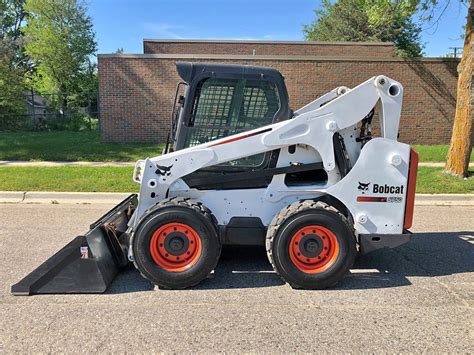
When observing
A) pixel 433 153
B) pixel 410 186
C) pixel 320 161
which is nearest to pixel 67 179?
pixel 320 161

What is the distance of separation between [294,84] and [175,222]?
13.2 meters

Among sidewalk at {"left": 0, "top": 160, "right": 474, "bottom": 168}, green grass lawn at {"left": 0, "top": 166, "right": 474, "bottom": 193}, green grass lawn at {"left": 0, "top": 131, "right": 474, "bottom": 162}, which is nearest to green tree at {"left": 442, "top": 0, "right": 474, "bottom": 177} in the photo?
green grass lawn at {"left": 0, "top": 166, "right": 474, "bottom": 193}

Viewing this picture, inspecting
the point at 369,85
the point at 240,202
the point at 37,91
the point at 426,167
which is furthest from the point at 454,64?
the point at 37,91

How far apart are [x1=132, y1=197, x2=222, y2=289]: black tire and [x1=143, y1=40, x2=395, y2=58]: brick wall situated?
19.5 meters

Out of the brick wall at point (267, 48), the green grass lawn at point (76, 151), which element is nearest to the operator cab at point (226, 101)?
the green grass lawn at point (76, 151)

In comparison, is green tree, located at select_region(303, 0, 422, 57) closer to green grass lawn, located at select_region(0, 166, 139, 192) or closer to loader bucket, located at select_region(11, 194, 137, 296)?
green grass lawn, located at select_region(0, 166, 139, 192)

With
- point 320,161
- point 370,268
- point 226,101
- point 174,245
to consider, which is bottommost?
point 370,268

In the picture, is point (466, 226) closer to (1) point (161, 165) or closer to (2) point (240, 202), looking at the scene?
(2) point (240, 202)

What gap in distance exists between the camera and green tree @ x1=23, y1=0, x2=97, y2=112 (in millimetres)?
35156

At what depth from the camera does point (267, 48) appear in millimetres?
22516

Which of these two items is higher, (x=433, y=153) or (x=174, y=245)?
(x=433, y=153)

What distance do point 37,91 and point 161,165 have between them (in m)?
36.1

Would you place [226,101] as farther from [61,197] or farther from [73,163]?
[73,163]

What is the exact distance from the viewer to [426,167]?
443 inches
